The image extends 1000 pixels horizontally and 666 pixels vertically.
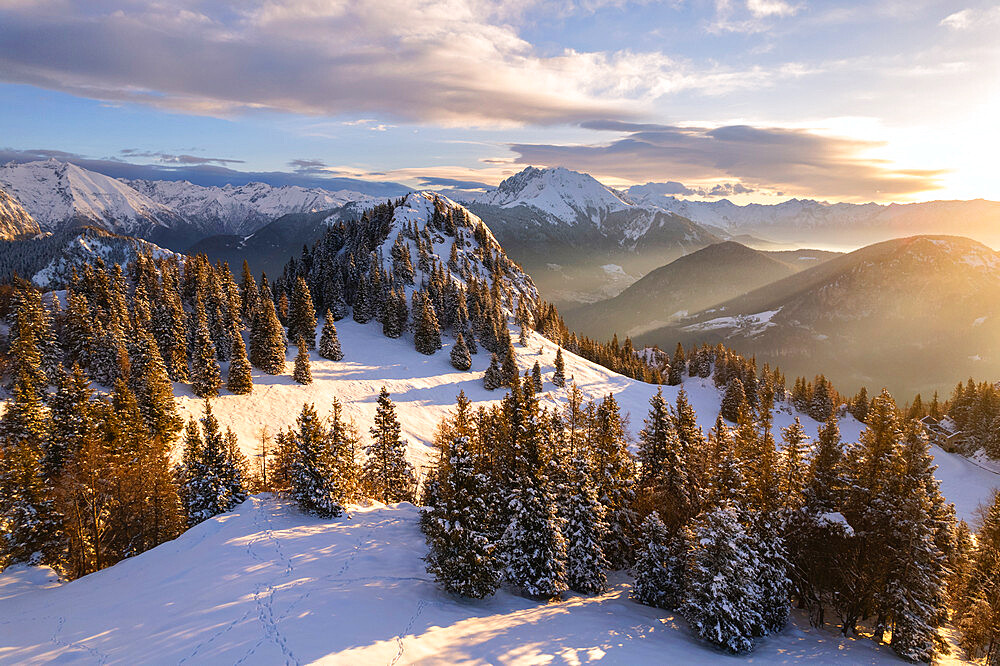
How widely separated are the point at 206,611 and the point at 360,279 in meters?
97.4

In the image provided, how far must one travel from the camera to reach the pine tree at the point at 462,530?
24.3 m

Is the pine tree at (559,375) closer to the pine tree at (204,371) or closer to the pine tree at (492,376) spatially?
the pine tree at (492,376)

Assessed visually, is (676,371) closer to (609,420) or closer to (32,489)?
(609,420)

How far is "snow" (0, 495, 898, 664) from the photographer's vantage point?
19500 millimetres

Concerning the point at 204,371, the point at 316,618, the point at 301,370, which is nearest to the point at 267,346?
the point at 301,370

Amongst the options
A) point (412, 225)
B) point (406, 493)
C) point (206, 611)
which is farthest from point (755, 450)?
point (412, 225)

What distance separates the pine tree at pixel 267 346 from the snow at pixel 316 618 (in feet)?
139

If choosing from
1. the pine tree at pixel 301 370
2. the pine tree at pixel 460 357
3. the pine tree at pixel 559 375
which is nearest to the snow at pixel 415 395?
the pine tree at pixel 301 370

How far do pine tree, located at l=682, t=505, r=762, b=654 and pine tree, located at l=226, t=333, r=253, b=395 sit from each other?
5934 centimetres

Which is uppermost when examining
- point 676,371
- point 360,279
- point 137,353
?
point 360,279

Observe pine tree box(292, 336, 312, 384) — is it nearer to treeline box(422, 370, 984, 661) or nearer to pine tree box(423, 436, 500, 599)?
treeline box(422, 370, 984, 661)

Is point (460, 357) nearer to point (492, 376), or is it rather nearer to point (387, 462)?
point (492, 376)

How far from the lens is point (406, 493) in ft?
161

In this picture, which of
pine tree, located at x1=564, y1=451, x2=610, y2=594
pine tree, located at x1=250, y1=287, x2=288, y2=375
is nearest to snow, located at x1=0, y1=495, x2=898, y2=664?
pine tree, located at x1=564, y1=451, x2=610, y2=594
